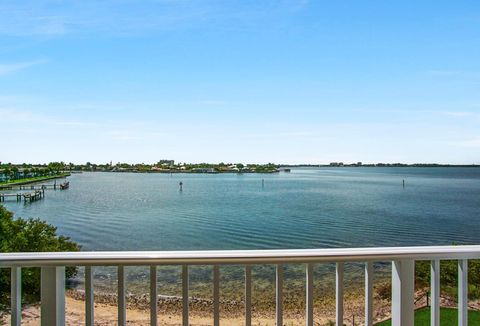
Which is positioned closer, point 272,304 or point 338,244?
point 272,304

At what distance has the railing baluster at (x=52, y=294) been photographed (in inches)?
59.2

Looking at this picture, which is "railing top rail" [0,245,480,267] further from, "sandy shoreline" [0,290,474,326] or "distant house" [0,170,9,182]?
"distant house" [0,170,9,182]

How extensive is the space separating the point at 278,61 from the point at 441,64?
510cm

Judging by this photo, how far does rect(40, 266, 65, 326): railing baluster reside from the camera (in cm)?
150

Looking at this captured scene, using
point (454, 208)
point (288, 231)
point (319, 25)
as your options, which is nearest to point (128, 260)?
point (319, 25)

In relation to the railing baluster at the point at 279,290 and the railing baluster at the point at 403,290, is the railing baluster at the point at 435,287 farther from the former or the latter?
the railing baluster at the point at 279,290

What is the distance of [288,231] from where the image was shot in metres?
21.6

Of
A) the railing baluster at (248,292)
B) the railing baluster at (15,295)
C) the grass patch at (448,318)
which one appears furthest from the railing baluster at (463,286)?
Result: the grass patch at (448,318)

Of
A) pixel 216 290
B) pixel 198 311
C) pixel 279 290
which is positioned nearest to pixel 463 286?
pixel 279 290

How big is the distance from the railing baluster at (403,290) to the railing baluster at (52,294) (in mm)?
1545

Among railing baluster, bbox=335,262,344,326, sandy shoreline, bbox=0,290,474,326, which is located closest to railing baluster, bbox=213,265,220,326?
A: railing baluster, bbox=335,262,344,326

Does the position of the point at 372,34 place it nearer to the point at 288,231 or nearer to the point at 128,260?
the point at 128,260

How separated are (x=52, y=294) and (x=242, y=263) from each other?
2.88 ft

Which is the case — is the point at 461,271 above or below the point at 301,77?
below
